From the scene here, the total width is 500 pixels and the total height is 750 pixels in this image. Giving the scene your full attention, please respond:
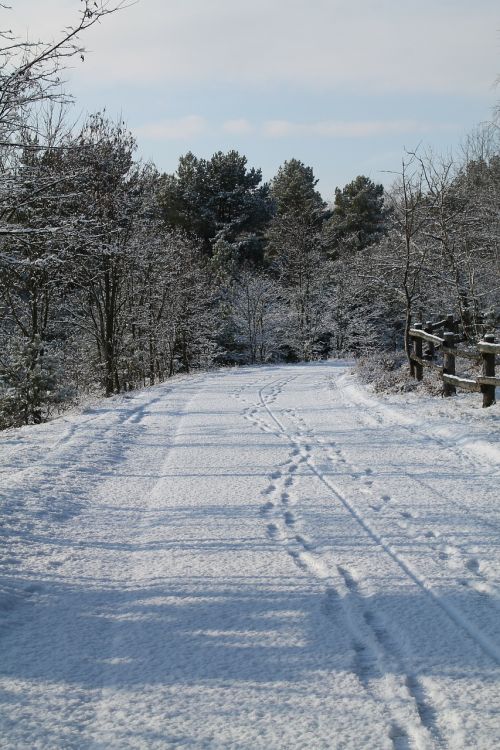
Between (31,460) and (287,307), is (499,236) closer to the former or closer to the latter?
(31,460)

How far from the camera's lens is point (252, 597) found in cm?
417

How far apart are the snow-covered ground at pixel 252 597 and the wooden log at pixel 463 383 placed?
2148mm

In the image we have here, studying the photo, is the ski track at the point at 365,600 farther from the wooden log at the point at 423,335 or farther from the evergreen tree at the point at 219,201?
the evergreen tree at the point at 219,201

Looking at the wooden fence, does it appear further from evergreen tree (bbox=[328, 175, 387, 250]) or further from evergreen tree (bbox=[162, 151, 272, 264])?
evergreen tree (bbox=[328, 175, 387, 250])

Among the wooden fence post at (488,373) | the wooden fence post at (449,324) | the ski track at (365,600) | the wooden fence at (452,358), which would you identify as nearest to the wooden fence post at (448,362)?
the wooden fence at (452,358)

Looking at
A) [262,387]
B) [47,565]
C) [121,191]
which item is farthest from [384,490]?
[121,191]

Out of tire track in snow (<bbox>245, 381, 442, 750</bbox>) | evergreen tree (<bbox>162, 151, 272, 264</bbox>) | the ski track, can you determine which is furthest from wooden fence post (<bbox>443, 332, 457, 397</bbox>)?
evergreen tree (<bbox>162, 151, 272, 264</bbox>)

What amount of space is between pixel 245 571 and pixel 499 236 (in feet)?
61.7

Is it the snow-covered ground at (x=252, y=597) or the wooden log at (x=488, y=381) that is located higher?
the wooden log at (x=488, y=381)

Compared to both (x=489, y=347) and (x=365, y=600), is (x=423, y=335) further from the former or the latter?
(x=365, y=600)

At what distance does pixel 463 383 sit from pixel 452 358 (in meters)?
1.18

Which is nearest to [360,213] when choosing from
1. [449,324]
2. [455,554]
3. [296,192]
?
[296,192]

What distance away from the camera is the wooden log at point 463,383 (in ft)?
35.2

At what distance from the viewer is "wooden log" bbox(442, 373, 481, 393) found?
10.7 metres
